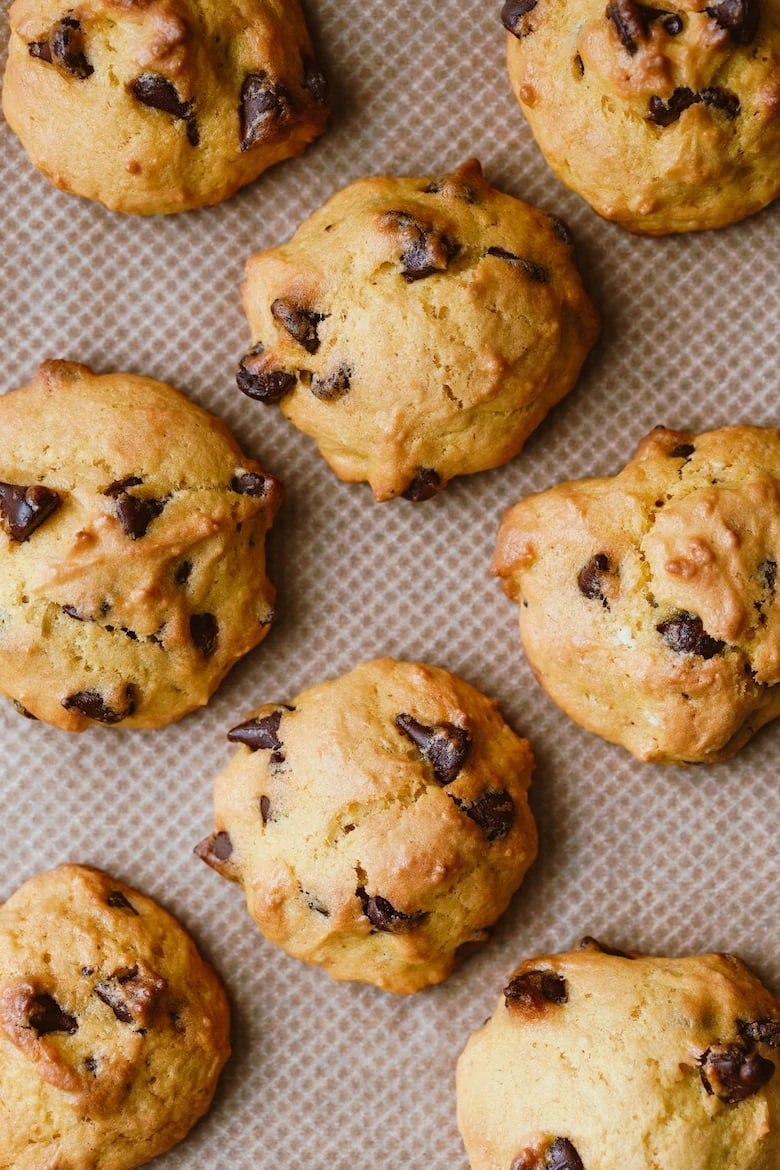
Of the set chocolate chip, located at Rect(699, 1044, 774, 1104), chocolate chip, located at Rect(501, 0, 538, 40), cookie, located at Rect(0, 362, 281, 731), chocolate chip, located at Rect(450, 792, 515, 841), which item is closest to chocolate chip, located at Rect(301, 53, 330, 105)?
chocolate chip, located at Rect(501, 0, 538, 40)

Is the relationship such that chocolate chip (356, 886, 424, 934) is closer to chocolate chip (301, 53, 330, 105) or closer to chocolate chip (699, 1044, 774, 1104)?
chocolate chip (699, 1044, 774, 1104)

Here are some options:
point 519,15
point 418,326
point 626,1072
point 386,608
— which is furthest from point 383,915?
point 519,15

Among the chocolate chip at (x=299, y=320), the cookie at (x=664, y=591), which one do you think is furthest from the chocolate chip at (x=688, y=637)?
the chocolate chip at (x=299, y=320)

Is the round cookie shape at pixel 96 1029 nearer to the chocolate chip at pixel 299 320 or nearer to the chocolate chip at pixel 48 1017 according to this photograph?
the chocolate chip at pixel 48 1017

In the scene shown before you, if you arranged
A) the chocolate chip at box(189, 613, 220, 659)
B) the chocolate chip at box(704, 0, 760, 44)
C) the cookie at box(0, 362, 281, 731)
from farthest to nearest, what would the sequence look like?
the chocolate chip at box(189, 613, 220, 659)
the cookie at box(0, 362, 281, 731)
the chocolate chip at box(704, 0, 760, 44)

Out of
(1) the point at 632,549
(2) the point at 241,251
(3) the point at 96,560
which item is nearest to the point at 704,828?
(1) the point at 632,549

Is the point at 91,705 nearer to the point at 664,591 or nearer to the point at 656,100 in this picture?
the point at 664,591
